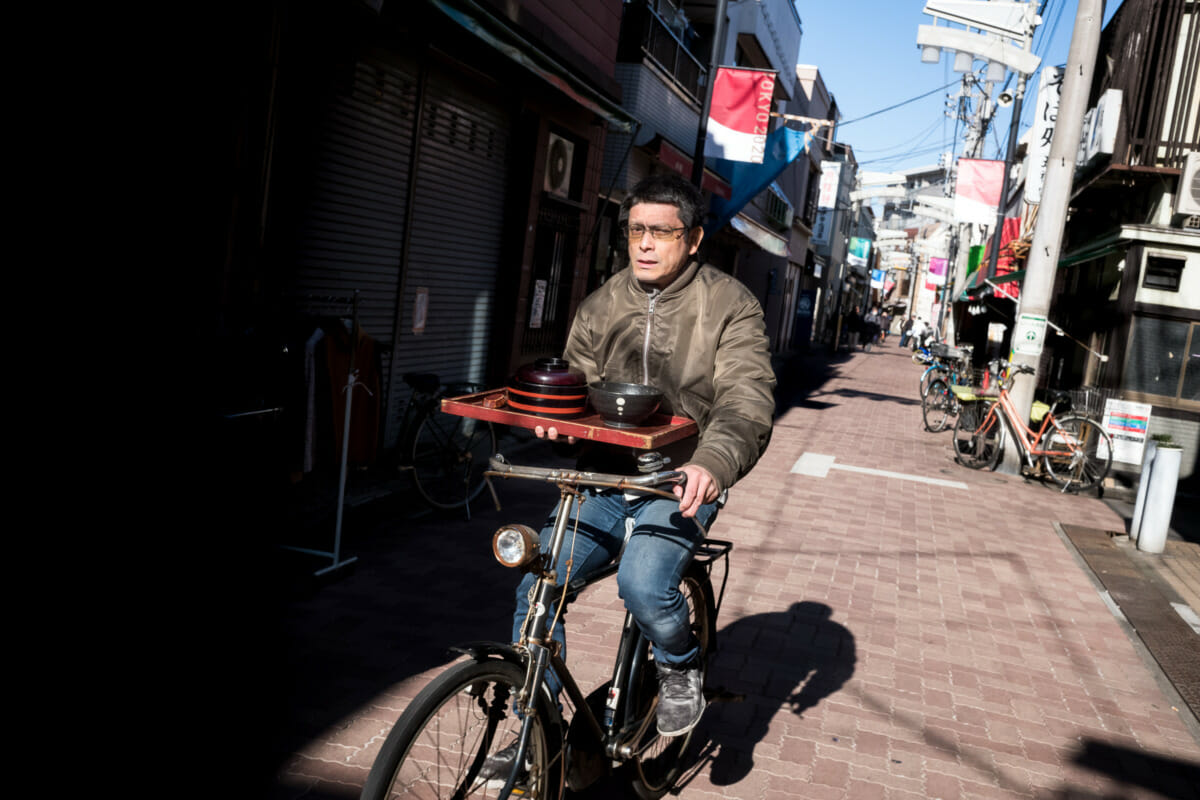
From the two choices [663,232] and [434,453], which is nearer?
[663,232]

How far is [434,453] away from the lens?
24.0ft

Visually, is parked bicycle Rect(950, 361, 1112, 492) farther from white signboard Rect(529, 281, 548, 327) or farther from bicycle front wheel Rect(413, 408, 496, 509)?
bicycle front wheel Rect(413, 408, 496, 509)

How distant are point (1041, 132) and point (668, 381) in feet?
48.6

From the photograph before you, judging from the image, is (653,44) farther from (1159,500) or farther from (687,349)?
(687,349)

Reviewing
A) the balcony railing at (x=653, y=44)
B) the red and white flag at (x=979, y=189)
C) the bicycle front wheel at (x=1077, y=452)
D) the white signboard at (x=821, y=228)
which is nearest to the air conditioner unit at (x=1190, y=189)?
the bicycle front wheel at (x=1077, y=452)

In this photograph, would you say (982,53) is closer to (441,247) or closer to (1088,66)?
(1088,66)

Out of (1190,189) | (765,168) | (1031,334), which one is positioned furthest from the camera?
(765,168)

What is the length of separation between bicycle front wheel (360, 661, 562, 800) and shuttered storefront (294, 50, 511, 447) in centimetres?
429

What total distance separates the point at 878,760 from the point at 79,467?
4.05 meters

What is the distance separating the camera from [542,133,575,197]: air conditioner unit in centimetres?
1164

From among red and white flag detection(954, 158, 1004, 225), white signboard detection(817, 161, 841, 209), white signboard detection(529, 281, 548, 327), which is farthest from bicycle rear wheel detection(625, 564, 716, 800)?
white signboard detection(817, 161, 841, 209)

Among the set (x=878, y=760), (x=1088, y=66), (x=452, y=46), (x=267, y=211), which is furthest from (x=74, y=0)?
(x=1088, y=66)

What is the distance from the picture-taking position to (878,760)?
4004 millimetres

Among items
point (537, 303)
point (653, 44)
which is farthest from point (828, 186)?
point (537, 303)
